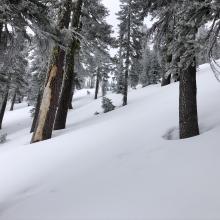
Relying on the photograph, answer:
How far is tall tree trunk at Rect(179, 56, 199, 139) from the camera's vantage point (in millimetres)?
7812

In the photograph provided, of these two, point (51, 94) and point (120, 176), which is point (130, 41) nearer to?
point (51, 94)

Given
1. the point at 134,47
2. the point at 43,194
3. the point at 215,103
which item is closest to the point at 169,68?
the point at 215,103

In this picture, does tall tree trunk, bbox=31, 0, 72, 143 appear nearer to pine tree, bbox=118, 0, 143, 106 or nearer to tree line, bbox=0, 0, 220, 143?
tree line, bbox=0, 0, 220, 143

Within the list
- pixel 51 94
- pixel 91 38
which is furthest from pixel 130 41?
pixel 51 94

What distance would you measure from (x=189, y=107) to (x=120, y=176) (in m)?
2.82

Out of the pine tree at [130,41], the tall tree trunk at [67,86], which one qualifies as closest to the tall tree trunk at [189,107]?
the tall tree trunk at [67,86]

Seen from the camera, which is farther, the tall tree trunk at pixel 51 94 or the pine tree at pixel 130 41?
the pine tree at pixel 130 41

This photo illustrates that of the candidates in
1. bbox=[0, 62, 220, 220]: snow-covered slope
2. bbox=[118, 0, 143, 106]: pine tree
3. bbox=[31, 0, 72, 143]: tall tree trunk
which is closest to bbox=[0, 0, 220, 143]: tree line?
bbox=[31, 0, 72, 143]: tall tree trunk

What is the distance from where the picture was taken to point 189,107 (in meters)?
7.86

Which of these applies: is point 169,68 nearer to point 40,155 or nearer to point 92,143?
point 92,143

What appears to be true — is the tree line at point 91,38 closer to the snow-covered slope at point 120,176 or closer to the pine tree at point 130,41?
the snow-covered slope at point 120,176

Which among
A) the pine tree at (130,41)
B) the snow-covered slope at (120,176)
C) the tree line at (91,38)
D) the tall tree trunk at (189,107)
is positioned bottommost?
the snow-covered slope at (120,176)

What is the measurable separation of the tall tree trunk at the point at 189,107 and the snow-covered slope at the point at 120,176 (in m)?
0.47

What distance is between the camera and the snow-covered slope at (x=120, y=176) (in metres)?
4.75
